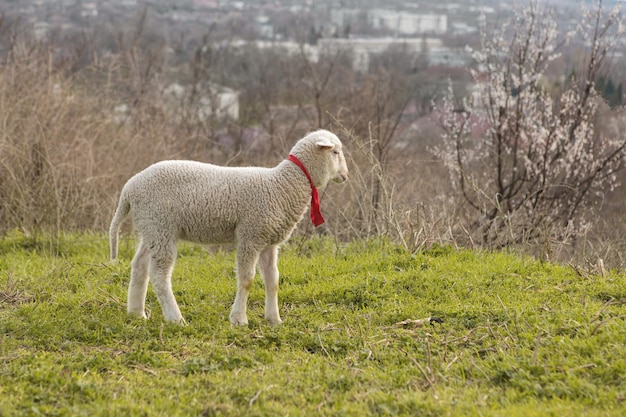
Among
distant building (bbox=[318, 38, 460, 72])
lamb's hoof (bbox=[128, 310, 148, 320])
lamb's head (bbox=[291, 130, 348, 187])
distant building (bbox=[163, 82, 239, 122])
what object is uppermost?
lamb's head (bbox=[291, 130, 348, 187])

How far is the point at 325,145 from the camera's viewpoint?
5.52 meters

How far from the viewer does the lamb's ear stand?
5519mm

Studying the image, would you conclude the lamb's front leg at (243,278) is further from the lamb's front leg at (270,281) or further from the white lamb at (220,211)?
the lamb's front leg at (270,281)

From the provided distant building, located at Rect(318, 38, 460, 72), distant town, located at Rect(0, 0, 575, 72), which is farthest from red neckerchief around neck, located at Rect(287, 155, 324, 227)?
distant town, located at Rect(0, 0, 575, 72)

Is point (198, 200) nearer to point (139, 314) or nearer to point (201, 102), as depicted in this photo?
point (139, 314)

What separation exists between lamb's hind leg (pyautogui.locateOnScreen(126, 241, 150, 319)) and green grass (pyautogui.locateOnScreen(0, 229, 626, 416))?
5.2 inches

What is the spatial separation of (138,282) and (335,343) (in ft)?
5.57

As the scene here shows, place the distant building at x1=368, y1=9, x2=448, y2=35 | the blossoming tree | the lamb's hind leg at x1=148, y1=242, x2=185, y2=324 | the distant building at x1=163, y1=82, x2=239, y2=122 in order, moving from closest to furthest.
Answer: the lamb's hind leg at x1=148, y1=242, x2=185, y2=324, the blossoming tree, the distant building at x1=163, y1=82, x2=239, y2=122, the distant building at x1=368, y1=9, x2=448, y2=35

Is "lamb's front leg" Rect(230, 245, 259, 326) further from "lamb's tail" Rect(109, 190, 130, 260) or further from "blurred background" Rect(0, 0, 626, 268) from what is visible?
"blurred background" Rect(0, 0, 626, 268)

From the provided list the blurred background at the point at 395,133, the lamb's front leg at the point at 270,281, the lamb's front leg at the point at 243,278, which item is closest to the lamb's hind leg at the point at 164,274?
the lamb's front leg at the point at 243,278

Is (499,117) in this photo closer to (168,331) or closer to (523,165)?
(523,165)

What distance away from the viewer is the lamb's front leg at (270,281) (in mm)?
5590

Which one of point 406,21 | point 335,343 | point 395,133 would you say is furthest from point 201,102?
point 406,21

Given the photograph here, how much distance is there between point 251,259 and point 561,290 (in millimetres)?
2606
